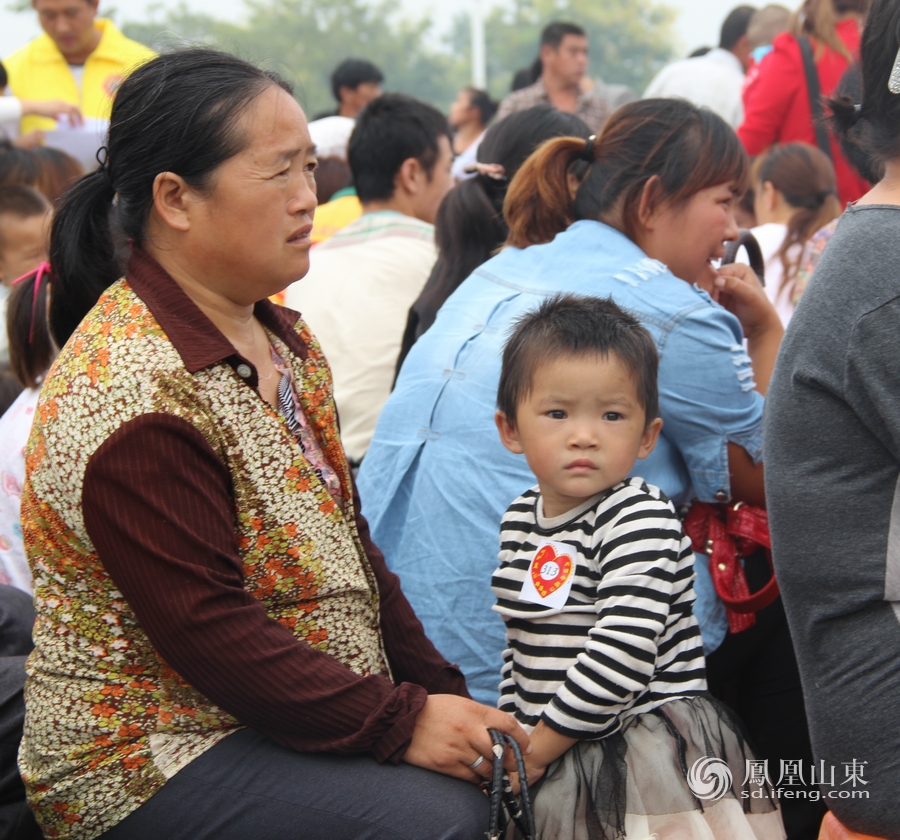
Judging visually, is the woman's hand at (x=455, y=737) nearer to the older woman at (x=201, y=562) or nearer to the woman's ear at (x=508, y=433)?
the older woman at (x=201, y=562)

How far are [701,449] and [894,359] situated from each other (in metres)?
0.81

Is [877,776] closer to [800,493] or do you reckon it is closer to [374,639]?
[800,493]

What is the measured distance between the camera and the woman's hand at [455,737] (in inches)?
72.1

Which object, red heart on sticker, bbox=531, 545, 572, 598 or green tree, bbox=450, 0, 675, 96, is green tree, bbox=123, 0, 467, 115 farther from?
red heart on sticker, bbox=531, 545, 572, 598

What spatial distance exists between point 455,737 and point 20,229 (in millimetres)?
3078

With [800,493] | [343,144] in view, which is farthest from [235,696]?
[343,144]

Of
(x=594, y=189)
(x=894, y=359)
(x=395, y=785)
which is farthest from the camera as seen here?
(x=594, y=189)

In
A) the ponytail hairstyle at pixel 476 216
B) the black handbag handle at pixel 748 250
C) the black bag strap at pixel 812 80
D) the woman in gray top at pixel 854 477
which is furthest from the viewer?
the black bag strap at pixel 812 80

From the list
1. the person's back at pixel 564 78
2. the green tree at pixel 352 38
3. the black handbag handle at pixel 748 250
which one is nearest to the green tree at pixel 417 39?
the green tree at pixel 352 38

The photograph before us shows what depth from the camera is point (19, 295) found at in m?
2.82

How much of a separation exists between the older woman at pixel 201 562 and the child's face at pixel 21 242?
232 centimetres

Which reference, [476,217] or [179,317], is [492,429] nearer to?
[179,317]

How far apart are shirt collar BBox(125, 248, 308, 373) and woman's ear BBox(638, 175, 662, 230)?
48.4 inches

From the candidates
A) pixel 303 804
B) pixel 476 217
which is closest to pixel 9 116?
pixel 476 217
